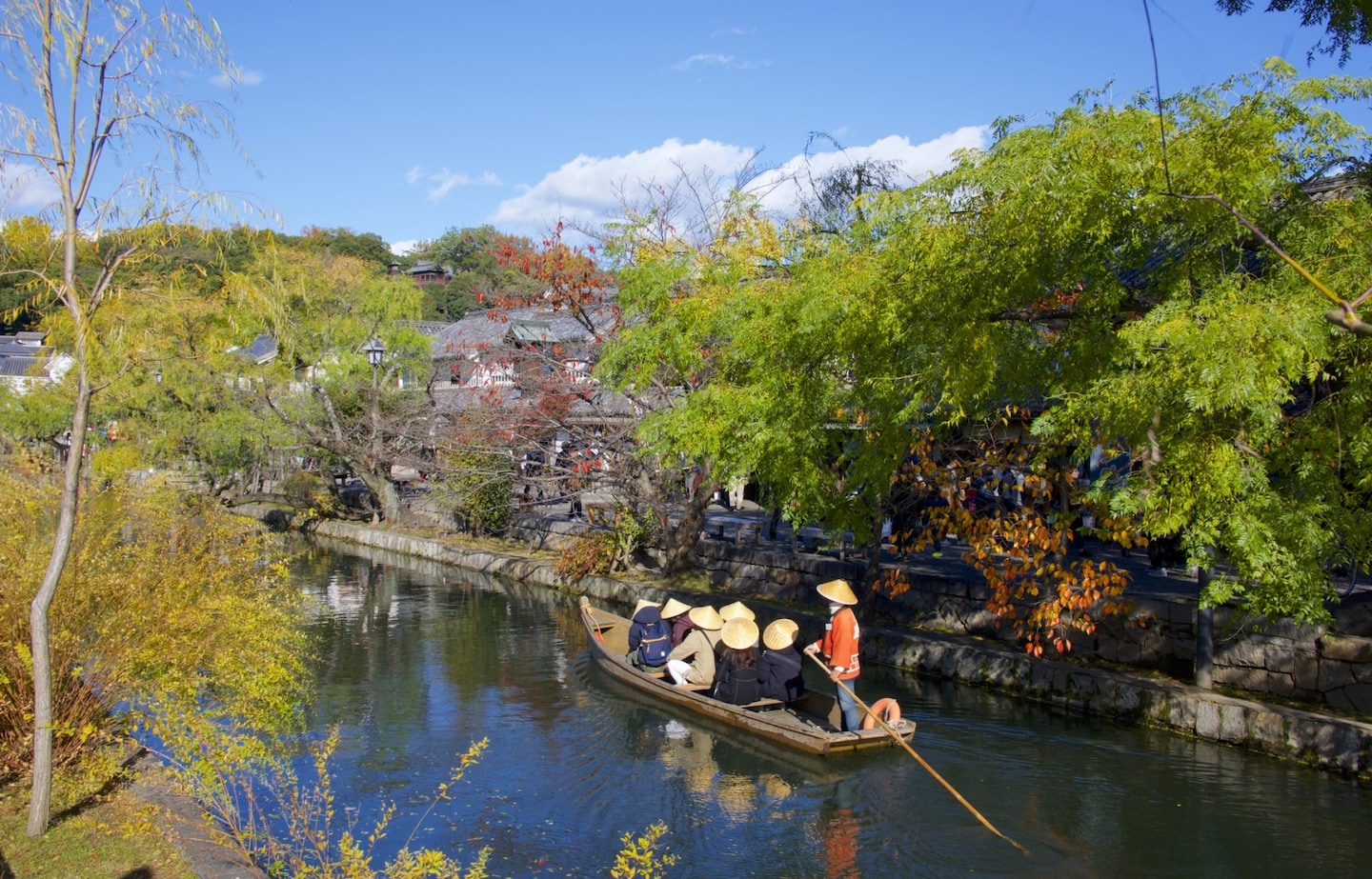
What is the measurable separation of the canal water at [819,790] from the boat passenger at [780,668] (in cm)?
62

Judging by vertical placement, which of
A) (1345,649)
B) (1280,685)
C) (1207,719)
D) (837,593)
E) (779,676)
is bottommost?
(1207,719)

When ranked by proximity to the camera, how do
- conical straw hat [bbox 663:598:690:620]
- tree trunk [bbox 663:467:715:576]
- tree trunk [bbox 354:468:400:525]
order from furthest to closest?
tree trunk [bbox 354:468:400:525]
tree trunk [bbox 663:467:715:576]
conical straw hat [bbox 663:598:690:620]

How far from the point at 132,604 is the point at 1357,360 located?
9.35 m

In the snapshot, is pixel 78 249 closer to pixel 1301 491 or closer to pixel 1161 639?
pixel 1301 491

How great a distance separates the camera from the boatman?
9901mm

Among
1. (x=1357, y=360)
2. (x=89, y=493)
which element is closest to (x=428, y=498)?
(x=89, y=493)

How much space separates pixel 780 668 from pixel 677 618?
231 cm

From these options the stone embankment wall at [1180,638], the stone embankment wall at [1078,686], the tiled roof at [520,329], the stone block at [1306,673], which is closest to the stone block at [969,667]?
the stone embankment wall at [1078,686]

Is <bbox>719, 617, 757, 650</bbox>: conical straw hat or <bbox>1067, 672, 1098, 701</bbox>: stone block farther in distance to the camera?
<bbox>1067, 672, 1098, 701</bbox>: stone block

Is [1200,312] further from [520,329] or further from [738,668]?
[520,329]

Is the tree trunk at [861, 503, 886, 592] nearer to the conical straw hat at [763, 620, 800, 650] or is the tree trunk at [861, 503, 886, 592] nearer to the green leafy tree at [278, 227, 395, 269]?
the conical straw hat at [763, 620, 800, 650]

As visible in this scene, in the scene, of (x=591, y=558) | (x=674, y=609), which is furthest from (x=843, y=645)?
(x=591, y=558)

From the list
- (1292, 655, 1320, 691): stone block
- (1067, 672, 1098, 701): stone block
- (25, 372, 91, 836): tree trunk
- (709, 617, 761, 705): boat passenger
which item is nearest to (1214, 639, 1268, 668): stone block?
(1292, 655, 1320, 691): stone block

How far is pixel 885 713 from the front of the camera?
9820 mm
